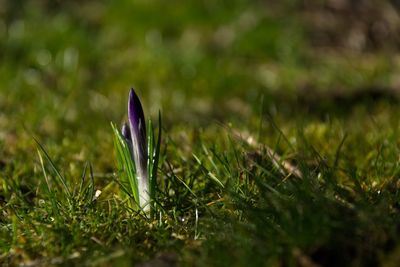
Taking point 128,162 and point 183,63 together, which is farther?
point 183,63

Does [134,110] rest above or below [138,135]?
above

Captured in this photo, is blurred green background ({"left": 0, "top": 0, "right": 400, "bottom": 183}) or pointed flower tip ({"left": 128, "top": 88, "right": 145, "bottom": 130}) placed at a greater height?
pointed flower tip ({"left": 128, "top": 88, "right": 145, "bottom": 130})

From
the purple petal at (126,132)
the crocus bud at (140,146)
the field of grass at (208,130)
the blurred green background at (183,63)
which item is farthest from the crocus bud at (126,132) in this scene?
the blurred green background at (183,63)

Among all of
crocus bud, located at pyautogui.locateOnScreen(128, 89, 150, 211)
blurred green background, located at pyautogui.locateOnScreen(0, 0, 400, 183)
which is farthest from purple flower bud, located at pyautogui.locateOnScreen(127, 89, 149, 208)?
blurred green background, located at pyautogui.locateOnScreen(0, 0, 400, 183)

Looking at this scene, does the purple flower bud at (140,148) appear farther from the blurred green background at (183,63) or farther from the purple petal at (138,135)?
the blurred green background at (183,63)

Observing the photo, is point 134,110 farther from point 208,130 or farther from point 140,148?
point 208,130

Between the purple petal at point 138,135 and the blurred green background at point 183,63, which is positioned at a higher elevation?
the purple petal at point 138,135

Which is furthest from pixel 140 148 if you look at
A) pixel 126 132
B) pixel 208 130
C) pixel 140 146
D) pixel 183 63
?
pixel 183 63

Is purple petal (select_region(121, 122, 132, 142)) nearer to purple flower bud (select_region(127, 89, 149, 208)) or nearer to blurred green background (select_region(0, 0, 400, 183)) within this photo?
purple flower bud (select_region(127, 89, 149, 208))
